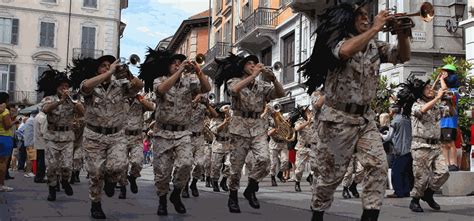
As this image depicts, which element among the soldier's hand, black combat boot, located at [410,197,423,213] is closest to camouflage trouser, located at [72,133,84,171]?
black combat boot, located at [410,197,423,213]

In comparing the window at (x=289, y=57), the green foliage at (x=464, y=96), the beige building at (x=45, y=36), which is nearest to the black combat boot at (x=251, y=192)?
the green foliage at (x=464, y=96)

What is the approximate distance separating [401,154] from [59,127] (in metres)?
6.19

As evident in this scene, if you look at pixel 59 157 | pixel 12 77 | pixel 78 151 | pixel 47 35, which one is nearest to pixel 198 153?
pixel 78 151

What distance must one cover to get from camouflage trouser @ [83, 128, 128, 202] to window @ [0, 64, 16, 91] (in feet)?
137

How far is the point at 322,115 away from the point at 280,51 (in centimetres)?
2441

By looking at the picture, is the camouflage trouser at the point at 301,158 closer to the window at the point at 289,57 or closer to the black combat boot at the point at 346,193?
the black combat boot at the point at 346,193

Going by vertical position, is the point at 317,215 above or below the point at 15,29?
below

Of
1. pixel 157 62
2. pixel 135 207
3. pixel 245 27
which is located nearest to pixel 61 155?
pixel 135 207

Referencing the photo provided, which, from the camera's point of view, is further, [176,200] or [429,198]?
[429,198]

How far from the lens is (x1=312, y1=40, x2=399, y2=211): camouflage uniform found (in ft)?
18.1

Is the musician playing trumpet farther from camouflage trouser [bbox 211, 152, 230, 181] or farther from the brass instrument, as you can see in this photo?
camouflage trouser [bbox 211, 152, 230, 181]

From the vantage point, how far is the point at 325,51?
555cm

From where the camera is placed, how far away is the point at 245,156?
346 inches

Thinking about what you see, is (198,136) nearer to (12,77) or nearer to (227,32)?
(227,32)
